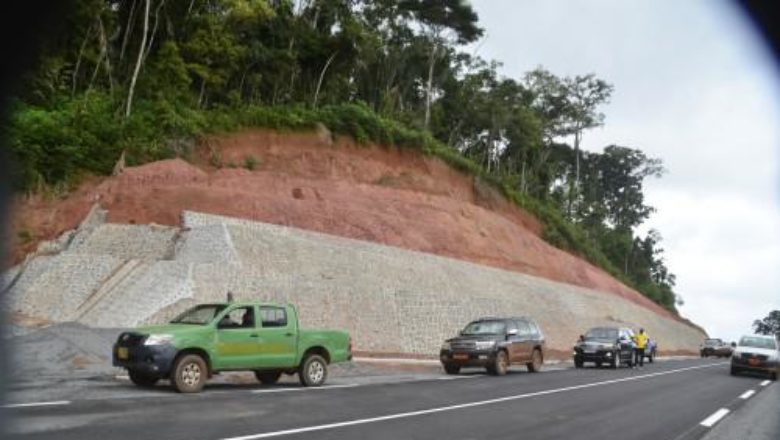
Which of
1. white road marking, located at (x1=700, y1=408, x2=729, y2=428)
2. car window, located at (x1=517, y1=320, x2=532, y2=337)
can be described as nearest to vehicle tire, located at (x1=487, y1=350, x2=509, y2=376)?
car window, located at (x1=517, y1=320, x2=532, y2=337)

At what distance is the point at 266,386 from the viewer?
17.7 m

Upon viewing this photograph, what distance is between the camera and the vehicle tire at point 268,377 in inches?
720

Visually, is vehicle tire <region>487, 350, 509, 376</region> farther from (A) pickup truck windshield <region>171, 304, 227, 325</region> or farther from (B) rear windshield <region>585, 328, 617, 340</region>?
(A) pickup truck windshield <region>171, 304, 227, 325</region>

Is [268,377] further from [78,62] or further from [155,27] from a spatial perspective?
[155,27]

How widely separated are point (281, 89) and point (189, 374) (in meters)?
36.0

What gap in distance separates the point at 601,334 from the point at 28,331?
2013 cm

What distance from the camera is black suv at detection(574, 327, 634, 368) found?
30656 millimetres

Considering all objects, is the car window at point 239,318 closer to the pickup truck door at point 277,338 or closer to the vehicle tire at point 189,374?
the pickup truck door at point 277,338

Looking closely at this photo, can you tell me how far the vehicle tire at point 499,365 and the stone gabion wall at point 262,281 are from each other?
6.55 meters

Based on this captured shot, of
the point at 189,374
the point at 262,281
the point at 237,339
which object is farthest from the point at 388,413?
the point at 262,281

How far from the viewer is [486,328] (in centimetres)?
2561

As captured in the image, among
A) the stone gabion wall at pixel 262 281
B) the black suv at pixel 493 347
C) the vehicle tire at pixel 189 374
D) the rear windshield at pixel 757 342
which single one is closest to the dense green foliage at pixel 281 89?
the stone gabion wall at pixel 262 281

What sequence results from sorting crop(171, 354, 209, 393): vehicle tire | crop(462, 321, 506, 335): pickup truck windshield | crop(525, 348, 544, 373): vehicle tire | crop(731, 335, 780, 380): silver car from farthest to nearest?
crop(731, 335, 780, 380): silver car → crop(525, 348, 544, 373): vehicle tire → crop(462, 321, 506, 335): pickup truck windshield → crop(171, 354, 209, 393): vehicle tire

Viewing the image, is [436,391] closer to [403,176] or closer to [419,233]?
[419,233]
